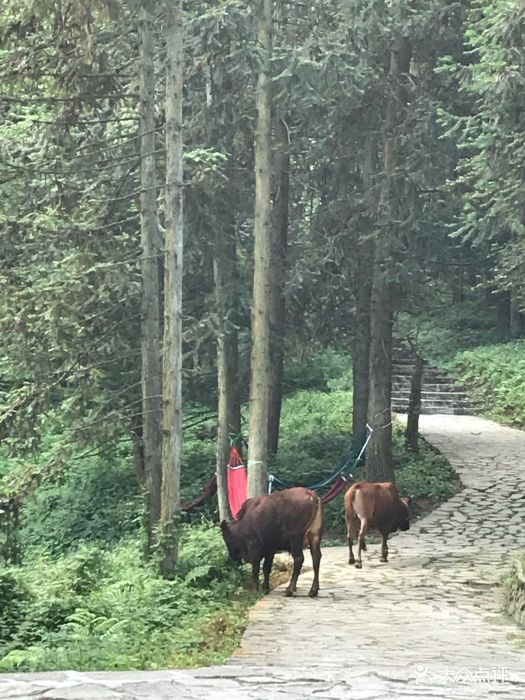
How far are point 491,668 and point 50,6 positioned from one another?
9.26 m

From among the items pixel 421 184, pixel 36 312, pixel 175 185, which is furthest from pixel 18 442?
pixel 421 184

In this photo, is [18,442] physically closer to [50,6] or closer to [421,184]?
[50,6]

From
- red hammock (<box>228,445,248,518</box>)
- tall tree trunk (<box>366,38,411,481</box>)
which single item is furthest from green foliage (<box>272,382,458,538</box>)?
red hammock (<box>228,445,248,518</box>)

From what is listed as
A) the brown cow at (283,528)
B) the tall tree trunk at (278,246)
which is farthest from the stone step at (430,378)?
the brown cow at (283,528)

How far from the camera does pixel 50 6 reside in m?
11.3

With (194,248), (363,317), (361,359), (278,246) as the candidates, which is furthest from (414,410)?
(194,248)

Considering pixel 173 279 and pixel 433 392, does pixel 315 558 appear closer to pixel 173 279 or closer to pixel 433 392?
pixel 173 279

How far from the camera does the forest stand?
10781mm

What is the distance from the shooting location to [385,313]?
16.3 meters

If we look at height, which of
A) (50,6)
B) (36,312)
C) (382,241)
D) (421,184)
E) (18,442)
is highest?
(50,6)

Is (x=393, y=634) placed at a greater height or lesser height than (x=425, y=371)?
lesser

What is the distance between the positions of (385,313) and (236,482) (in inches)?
168

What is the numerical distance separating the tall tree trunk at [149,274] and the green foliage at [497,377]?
13.9 metres

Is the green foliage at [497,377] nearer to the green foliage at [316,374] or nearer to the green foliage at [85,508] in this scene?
the green foliage at [316,374]
